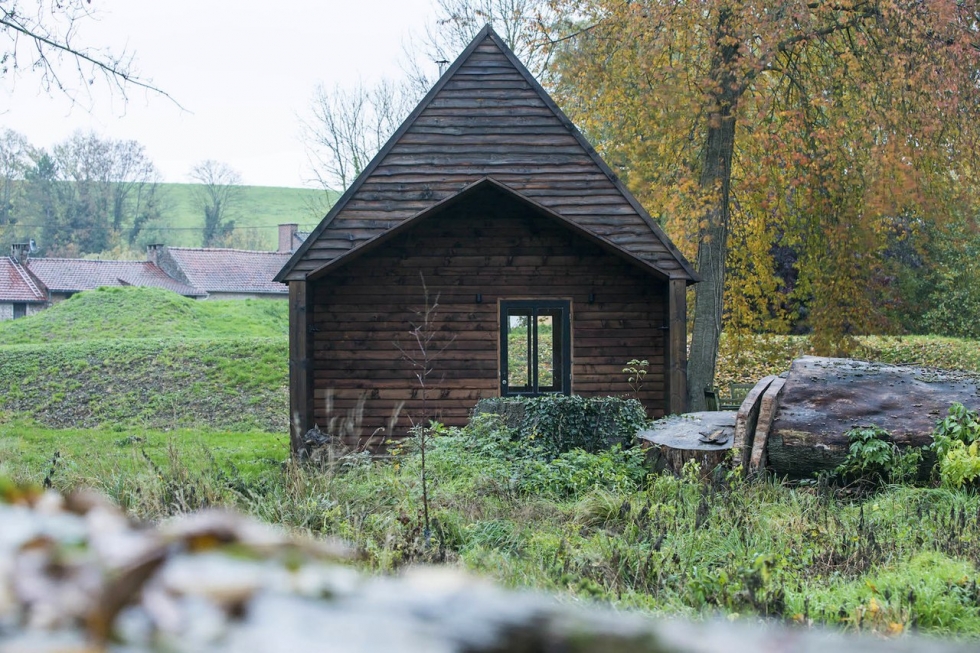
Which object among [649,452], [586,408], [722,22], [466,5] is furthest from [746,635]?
[466,5]

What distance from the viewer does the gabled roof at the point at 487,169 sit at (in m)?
14.7

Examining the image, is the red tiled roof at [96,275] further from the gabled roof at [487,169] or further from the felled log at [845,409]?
the felled log at [845,409]

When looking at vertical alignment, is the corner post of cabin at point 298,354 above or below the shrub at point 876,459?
above

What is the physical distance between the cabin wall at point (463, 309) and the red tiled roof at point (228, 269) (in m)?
43.7

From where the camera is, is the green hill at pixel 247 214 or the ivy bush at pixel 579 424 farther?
the green hill at pixel 247 214

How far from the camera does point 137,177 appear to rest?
7700 cm

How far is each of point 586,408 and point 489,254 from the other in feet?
15.0

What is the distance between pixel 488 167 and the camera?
15102 mm

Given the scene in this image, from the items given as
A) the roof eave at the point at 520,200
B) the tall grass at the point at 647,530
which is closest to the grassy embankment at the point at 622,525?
the tall grass at the point at 647,530

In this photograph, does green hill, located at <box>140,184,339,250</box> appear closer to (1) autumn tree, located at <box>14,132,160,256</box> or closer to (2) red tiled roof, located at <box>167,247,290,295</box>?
(1) autumn tree, located at <box>14,132,160,256</box>

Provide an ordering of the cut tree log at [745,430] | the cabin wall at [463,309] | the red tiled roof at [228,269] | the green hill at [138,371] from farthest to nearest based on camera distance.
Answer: the red tiled roof at [228,269] → the green hill at [138,371] → the cabin wall at [463,309] → the cut tree log at [745,430]

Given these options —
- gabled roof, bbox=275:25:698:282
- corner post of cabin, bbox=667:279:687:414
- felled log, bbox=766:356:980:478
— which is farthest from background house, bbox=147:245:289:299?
felled log, bbox=766:356:980:478

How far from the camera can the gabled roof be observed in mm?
14664

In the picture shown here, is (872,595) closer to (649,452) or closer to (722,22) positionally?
(649,452)
